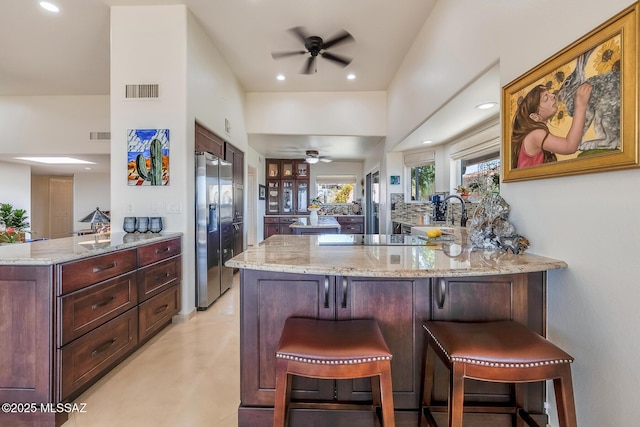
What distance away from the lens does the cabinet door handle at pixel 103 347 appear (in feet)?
5.97

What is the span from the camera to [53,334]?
5.09ft

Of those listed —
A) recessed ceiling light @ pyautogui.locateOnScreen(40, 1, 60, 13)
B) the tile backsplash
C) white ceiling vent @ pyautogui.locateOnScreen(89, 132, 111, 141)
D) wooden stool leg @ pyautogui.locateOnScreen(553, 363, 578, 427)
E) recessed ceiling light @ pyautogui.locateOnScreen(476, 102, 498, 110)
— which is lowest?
wooden stool leg @ pyautogui.locateOnScreen(553, 363, 578, 427)

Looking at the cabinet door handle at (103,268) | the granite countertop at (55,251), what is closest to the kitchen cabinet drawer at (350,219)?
the granite countertop at (55,251)

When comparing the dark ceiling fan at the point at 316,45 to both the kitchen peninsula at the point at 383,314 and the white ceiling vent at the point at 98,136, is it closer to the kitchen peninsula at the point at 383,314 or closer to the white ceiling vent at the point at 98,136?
the kitchen peninsula at the point at 383,314

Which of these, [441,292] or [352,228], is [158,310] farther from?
[352,228]

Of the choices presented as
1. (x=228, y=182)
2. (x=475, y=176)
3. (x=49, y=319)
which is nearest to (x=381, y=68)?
(x=475, y=176)

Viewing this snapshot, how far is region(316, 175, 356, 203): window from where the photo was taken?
827cm

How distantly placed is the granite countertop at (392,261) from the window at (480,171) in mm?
2062

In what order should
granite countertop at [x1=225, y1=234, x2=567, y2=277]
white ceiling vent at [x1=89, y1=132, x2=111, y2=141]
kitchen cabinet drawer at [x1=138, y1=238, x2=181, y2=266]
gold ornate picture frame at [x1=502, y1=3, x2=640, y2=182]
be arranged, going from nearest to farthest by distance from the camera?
gold ornate picture frame at [x1=502, y1=3, x2=640, y2=182] → granite countertop at [x1=225, y1=234, x2=567, y2=277] → kitchen cabinet drawer at [x1=138, y1=238, x2=181, y2=266] → white ceiling vent at [x1=89, y1=132, x2=111, y2=141]

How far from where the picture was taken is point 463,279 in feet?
4.86

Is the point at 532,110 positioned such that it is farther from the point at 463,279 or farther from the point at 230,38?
the point at 230,38

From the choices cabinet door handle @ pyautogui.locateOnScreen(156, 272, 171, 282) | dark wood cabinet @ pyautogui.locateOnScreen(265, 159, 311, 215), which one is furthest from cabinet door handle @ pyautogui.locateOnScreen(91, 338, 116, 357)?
dark wood cabinet @ pyautogui.locateOnScreen(265, 159, 311, 215)

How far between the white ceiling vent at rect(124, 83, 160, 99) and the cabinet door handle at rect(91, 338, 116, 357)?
2.24 m

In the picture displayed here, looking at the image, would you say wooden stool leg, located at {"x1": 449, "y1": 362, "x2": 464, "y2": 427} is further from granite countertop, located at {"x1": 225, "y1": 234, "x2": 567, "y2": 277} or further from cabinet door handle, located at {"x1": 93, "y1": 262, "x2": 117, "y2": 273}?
cabinet door handle, located at {"x1": 93, "y1": 262, "x2": 117, "y2": 273}
